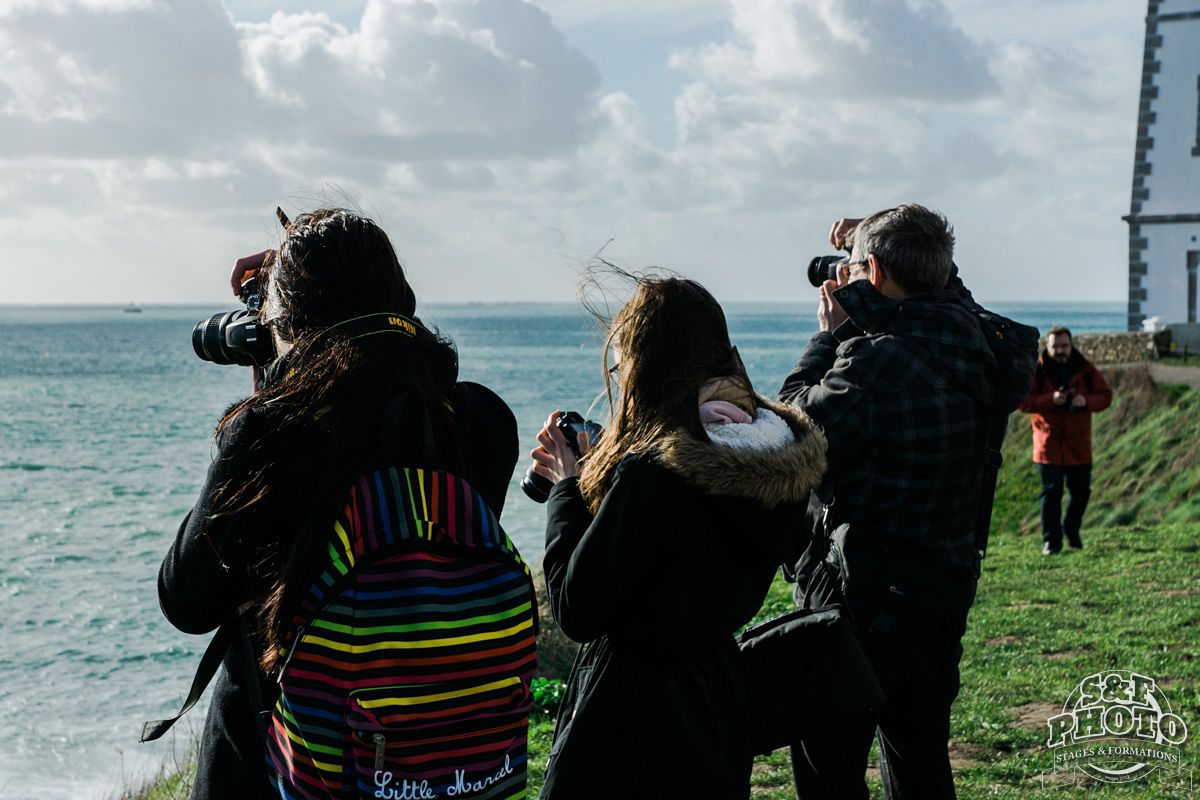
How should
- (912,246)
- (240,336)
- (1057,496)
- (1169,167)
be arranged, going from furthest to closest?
(1169,167) → (1057,496) → (912,246) → (240,336)

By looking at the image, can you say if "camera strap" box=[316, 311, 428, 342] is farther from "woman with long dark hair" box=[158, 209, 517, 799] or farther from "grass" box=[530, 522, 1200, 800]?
"grass" box=[530, 522, 1200, 800]

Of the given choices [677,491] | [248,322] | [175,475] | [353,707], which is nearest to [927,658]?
[677,491]

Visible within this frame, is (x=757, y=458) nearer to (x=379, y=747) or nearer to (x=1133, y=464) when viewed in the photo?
(x=379, y=747)

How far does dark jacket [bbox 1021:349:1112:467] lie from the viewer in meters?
11.2

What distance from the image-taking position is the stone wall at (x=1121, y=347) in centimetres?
2016

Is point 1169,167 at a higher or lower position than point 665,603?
higher

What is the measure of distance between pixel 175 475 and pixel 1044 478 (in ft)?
74.1

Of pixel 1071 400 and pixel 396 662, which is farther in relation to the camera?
pixel 1071 400

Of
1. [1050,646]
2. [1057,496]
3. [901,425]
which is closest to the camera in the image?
[901,425]

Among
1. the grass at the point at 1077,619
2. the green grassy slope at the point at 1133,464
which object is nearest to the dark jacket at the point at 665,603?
the grass at the point at 1077,619

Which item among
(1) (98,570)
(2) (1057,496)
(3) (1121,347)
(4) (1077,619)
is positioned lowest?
(1) (98,570)

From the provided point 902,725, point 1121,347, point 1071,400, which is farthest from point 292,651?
point 1121,347

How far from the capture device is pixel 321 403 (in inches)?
93.7

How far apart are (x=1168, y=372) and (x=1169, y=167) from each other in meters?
8.97
